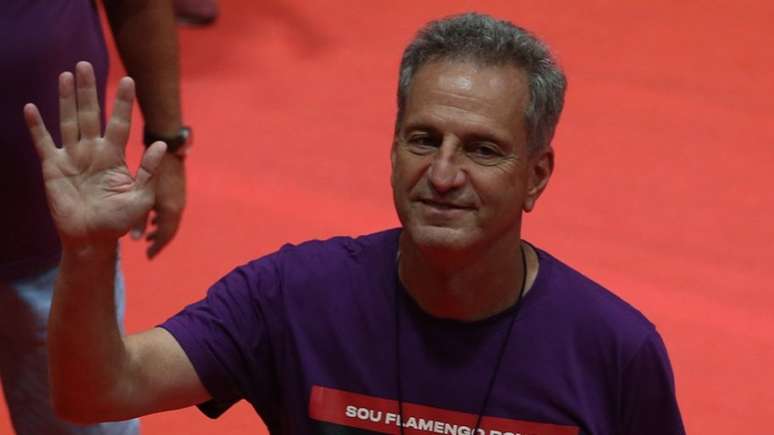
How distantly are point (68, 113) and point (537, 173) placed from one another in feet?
2.00

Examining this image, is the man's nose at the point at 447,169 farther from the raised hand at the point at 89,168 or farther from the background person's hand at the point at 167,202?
the background person's hand at the point at 167,202

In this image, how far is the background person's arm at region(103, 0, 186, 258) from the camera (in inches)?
92.2

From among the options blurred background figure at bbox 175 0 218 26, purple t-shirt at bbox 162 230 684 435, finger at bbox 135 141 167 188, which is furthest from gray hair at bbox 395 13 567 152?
blurred background figure at bbox 175 0 218 26

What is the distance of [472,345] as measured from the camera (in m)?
1.86

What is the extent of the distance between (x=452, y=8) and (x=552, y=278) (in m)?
3.09

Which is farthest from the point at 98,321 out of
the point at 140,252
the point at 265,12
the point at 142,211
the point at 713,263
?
the point at 265,12

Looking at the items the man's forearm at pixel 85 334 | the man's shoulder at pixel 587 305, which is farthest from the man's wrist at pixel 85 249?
the man's shoulder at pixel 587 305

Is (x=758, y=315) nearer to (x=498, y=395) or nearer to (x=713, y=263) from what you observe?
(x=713, y=263)

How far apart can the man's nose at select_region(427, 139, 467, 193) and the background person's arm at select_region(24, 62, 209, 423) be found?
328 mm

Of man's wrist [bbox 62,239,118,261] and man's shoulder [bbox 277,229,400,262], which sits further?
man's shoulder [bbox 277,229,400,262]

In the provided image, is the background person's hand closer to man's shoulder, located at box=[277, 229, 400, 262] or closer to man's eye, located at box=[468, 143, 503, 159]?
man's shoulder, located at box=[277, 229, 400, 262]

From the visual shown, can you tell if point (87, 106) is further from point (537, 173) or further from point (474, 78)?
point (537, 173)

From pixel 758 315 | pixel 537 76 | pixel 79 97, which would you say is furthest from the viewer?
pixel 758 315

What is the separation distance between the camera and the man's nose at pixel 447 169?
1.73 meters
